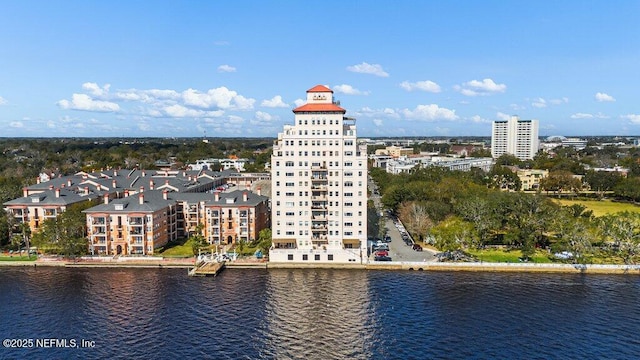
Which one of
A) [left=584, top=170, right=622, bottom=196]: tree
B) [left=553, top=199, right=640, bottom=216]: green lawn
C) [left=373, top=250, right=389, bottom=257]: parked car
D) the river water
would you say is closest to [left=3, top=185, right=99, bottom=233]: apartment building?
the river water

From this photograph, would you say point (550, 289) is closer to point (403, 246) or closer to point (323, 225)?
point (403, 246)

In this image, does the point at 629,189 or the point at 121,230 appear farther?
the point at 629,189

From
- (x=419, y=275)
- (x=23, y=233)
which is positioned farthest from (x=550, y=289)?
(x=23, y=233)

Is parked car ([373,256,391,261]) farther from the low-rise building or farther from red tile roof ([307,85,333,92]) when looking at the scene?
the low-rise building

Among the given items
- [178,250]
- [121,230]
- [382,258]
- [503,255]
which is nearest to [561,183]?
[503,255]

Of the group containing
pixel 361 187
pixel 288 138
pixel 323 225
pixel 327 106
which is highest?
pixel 327 106

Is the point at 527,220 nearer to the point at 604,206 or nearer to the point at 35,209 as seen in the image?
the point at 604,206

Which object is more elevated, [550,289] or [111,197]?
[111,197]
